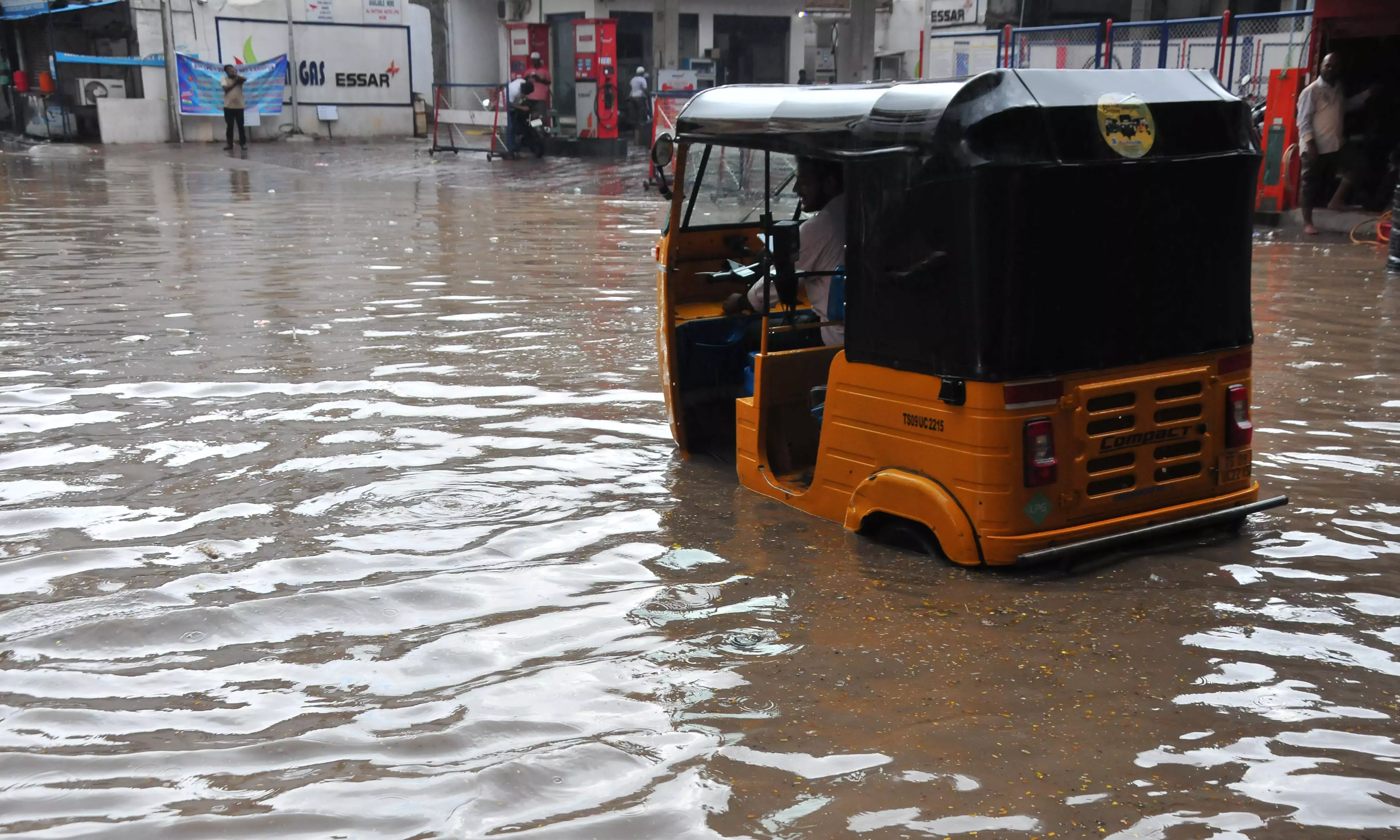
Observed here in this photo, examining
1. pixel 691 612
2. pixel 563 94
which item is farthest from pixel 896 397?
pixel 563 94

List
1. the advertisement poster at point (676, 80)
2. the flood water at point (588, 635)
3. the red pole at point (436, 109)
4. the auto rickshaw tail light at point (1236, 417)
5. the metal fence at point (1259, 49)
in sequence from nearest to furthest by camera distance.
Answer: the flood water at point (588, 635) → the auto rickshaw tail light at point (1236, 417) → the metal fence at point (1259, 49) → the red pole at point (436, 109) → the advertisement poster at point (676, 80)

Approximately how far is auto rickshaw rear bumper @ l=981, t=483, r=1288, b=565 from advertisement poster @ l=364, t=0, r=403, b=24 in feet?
119

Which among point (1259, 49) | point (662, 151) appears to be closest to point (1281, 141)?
point (1259, 49)

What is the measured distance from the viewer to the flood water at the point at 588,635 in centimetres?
357

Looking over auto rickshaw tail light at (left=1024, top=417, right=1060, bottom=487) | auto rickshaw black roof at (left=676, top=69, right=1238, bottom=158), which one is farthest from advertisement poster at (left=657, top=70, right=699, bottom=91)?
auto rickshaw tail light at (left=1024, top=417, right=1060, bottom=487)

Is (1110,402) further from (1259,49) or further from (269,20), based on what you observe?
(269,20)

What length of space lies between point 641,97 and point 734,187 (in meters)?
25.5

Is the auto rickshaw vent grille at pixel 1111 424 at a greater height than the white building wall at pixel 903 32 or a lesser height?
lesser

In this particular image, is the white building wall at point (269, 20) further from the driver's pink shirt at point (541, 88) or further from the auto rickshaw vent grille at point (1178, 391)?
the auto rickshaw vent grille at point (1178, 391)

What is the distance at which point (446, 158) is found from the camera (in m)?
29.9

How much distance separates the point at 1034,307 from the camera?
495 cm

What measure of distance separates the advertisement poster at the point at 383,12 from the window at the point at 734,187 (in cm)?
Answer: 3357

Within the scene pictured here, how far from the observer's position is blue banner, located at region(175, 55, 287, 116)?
3381 cm

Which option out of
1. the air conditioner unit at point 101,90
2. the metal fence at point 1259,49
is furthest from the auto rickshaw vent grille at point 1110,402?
the air conditioner unit at point 101,90
